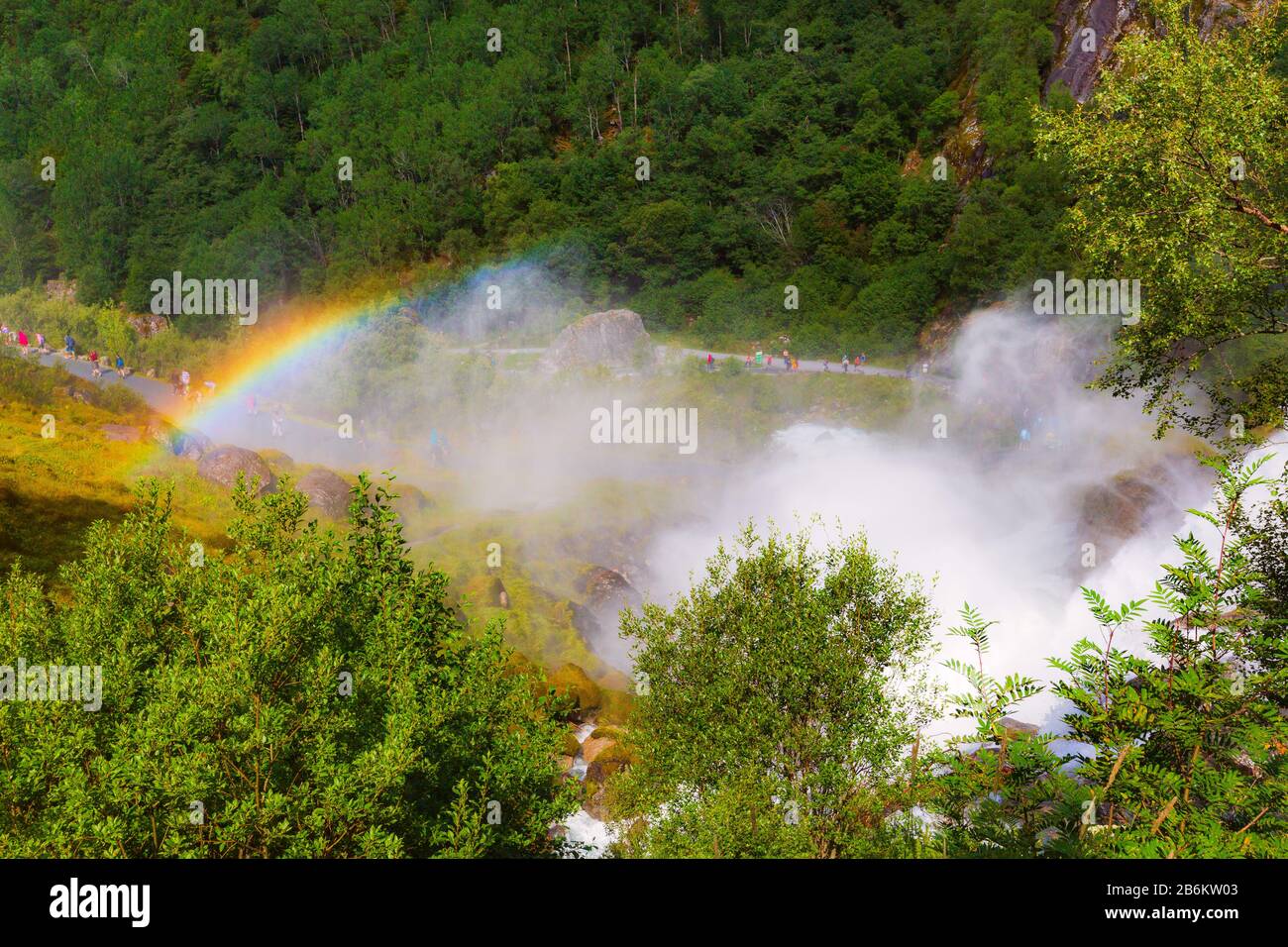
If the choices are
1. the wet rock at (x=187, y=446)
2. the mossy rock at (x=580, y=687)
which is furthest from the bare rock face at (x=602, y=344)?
the mossy rock at (x=580, y=687)

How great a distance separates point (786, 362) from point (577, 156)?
53.2m

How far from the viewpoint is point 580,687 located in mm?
49844

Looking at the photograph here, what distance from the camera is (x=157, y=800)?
15805mm

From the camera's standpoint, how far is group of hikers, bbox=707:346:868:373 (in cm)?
9269

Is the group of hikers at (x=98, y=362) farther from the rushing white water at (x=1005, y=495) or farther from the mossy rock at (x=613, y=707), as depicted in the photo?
the mossy rock at (x=613, y=707)

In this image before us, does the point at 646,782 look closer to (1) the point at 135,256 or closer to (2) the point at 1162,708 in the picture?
(2) the point at 1162,708

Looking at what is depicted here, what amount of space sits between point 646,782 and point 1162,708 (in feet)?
69.8

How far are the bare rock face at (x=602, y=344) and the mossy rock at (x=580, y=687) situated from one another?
50.4 m

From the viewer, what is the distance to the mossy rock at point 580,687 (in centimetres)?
4906

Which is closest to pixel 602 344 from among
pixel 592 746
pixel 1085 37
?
pixel 1085 37

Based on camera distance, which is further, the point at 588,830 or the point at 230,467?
the point at 230,467

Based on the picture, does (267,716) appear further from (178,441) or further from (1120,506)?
(1120,506)

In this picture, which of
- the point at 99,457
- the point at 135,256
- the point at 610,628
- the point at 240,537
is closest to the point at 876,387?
the point at 610,628

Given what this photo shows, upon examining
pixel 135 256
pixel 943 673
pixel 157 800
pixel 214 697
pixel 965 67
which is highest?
pixel 965 67
